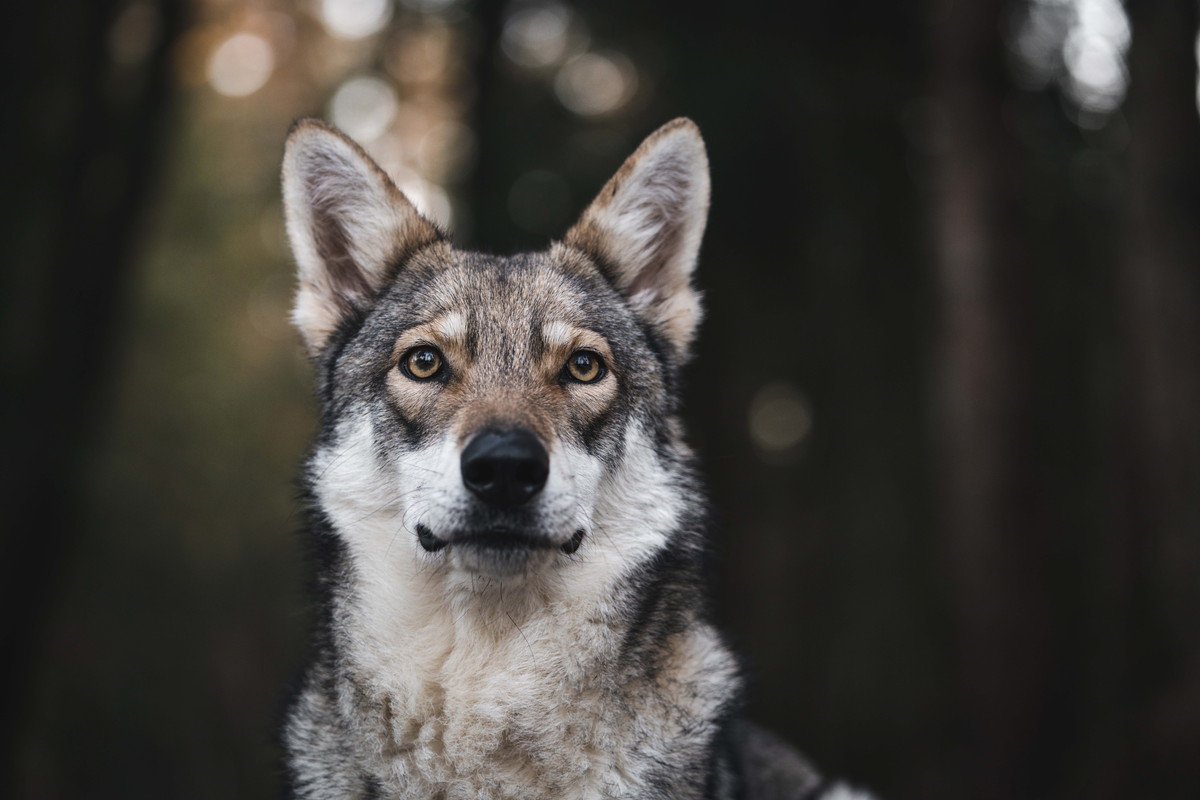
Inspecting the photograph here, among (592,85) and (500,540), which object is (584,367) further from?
(592,85)

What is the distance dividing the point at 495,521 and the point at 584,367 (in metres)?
0.96

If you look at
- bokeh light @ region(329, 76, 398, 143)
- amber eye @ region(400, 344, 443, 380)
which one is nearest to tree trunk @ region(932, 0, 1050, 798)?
amber eye @ region(400, 344, 443, 380)

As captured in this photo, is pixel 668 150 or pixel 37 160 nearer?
pixel 668 150

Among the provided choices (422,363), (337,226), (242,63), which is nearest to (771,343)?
(242,63)

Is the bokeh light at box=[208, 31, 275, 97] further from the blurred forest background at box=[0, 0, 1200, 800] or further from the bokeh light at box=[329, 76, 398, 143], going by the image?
the bokeh light at box=[329, 76, 398, 143]

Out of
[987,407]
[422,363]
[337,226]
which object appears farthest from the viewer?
[987,407]

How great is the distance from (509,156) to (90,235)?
6.02 m

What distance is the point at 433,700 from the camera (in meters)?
3.90

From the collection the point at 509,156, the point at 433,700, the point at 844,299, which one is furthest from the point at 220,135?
the point at 433,700

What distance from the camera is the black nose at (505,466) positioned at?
371 centimetres

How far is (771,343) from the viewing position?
16891 millimetres

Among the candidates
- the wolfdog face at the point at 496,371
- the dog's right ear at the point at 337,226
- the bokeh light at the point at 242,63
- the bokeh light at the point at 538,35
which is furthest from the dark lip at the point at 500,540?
the bokeh light at the point at 242,63

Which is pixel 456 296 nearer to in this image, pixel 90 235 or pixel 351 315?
pixel 351 315

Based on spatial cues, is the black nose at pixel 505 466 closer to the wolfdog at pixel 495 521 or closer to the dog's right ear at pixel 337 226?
the wolfdog at pixel 495 521
